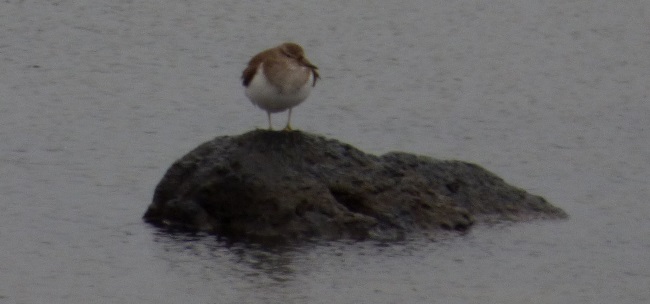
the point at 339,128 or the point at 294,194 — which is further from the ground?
the point at 294,194

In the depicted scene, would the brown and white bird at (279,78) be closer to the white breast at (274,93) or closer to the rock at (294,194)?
the white breast at (274,93)

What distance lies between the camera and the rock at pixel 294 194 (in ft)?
55.4

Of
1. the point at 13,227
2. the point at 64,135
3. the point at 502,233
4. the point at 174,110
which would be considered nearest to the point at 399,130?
the point at 174,110

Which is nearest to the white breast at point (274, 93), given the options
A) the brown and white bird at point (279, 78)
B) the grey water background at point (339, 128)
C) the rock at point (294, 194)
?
the brown and white bird at point (279, 78)

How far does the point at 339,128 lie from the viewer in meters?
24.1

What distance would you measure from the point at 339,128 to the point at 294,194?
739 centimetres

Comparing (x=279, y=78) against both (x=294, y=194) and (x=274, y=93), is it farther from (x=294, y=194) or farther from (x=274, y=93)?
(x=294, y=194)

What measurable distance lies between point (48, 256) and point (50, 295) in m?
1.40

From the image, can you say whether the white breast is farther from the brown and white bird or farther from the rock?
the rock

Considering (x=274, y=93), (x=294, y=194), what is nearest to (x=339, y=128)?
(x=294, y=194)

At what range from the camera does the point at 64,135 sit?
73.3 ft

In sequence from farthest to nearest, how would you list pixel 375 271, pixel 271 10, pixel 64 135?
pixel 271 10 < pixel 64 135 < pixel 375 271

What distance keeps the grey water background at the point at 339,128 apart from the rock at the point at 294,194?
1.16 feet

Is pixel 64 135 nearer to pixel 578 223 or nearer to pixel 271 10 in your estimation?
pixel 578 223
